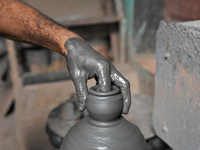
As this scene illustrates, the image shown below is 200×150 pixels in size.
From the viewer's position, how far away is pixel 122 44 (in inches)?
137

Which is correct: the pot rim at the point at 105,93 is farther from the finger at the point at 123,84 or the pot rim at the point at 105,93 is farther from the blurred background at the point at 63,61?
the blurred background at the point at 63,61

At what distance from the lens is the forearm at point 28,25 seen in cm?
118

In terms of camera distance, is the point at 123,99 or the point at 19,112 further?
the point at 19,112

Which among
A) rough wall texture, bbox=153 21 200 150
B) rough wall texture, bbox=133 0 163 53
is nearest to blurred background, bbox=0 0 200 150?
rough wall texture, bbox=133 0 163 53

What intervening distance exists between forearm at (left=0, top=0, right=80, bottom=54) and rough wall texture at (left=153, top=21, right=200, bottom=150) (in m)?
0.60

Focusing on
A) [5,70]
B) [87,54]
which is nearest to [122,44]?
[5,70]

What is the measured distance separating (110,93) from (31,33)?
1.86ft

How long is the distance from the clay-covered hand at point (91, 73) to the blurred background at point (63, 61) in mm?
1236

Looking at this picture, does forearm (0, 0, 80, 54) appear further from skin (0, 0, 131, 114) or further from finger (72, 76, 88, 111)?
finger (72, 76, 88, 111)

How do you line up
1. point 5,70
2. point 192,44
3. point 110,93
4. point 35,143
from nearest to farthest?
point 110,93
point 192,44
point 35,143
point 5,70

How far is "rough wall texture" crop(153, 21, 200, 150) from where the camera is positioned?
124 centimetres

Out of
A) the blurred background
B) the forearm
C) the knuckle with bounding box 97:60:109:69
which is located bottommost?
the blurred background

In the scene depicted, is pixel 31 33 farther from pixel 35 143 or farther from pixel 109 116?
pixel 35 143

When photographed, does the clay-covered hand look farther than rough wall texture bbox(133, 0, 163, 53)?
No
